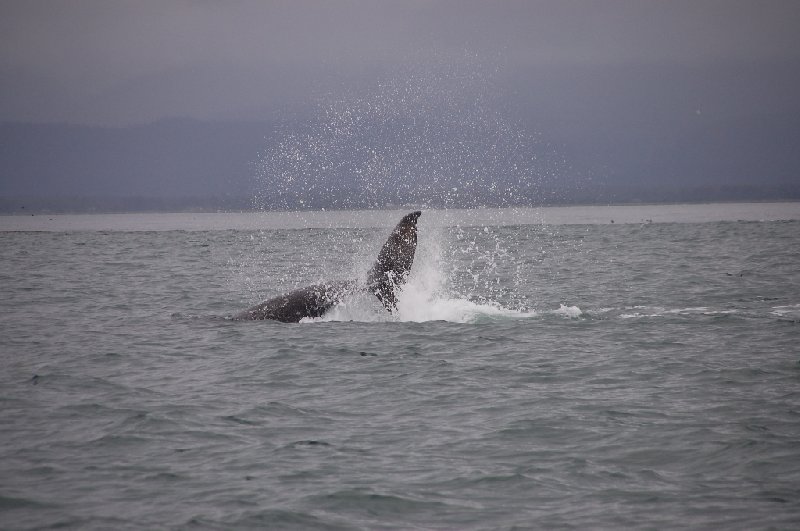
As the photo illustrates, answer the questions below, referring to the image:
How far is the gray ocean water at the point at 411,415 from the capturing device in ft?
26.1

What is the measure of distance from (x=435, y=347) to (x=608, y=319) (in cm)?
519

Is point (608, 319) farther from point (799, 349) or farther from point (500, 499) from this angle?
point (500, 499)

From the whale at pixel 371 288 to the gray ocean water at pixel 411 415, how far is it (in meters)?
0.58

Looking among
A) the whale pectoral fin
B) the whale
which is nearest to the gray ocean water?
the whale

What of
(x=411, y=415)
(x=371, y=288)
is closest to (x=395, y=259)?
(x=371, y=288)

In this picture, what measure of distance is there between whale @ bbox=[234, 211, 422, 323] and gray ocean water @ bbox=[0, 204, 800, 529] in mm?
579

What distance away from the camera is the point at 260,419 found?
11102mm

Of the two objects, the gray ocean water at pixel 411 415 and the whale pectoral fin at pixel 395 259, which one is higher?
the whale pectoral fin at pixel 395 259

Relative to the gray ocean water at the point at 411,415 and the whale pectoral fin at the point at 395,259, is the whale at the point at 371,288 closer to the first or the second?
the whale pectoral fin at the point at 395,259

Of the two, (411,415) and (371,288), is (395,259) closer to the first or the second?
(371,288)

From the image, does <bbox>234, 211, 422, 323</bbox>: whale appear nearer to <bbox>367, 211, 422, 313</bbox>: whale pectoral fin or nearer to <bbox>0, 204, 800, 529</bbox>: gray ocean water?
<bbox>367, 211, 422, 313</bbox>: whale pectoral fin

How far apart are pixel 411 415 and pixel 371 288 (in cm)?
682

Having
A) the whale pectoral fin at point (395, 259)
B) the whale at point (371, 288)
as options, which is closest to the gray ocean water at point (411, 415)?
the whale at point (371, 288)

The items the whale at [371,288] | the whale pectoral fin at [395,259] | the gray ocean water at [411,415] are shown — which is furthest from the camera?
the whale at [371,288]
